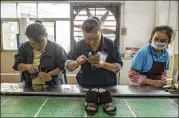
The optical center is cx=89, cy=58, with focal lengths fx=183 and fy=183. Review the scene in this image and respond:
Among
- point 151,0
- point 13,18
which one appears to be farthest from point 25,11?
point 151,0

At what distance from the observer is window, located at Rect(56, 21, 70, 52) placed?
5.04 m

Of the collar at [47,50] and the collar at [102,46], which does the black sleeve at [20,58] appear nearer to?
the collar at [47,50]

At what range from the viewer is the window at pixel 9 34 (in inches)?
203

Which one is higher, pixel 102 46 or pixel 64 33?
pixel 64 33

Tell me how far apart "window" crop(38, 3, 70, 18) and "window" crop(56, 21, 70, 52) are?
0.71ft

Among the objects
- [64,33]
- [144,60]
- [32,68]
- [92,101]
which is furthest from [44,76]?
[64,33]

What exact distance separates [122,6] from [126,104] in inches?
157

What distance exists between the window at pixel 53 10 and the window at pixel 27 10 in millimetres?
139

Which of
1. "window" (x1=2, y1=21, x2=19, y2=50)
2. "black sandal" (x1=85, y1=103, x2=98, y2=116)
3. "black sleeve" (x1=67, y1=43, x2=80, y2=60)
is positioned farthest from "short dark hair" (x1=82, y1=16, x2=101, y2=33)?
"window" (x1=2, y1=21, x2=19, y2=50)

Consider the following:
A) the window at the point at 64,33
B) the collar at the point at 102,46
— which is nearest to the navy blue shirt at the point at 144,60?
the collar at the point at 102,46

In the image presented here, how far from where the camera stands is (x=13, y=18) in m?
5.07

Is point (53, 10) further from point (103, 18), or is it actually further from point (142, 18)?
point (142, 18)

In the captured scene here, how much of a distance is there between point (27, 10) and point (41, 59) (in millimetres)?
3811

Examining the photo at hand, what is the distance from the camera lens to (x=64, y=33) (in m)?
5.09
